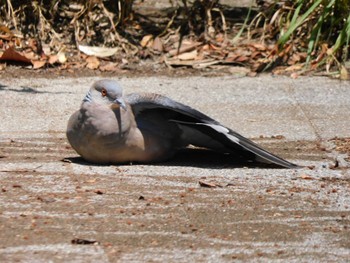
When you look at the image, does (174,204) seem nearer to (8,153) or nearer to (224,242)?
(224,242)

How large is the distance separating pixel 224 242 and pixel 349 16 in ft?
15.0

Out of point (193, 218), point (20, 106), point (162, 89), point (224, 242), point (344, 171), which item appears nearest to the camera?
point (224, 242)

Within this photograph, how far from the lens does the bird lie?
5.96 metres

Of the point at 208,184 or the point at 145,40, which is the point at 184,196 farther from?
the point at 145,40

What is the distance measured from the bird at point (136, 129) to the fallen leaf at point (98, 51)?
3.05 m

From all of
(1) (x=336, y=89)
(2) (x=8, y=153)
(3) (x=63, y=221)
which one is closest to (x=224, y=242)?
(3) (x=63, y=221)

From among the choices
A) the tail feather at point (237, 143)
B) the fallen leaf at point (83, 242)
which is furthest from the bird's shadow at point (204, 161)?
the fallen leaf at point (83, 242)

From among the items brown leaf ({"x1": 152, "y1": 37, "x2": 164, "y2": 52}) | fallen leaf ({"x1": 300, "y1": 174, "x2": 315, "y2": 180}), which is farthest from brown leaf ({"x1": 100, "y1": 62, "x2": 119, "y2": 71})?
fallen leaf ({"x1": 300, "y1": 174, "x2": 315, "y2": 180})

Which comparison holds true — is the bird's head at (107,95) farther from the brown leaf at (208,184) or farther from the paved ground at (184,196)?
the brown leaf at (208,184)

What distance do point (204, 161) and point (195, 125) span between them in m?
0.35

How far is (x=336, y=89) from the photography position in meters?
8.38

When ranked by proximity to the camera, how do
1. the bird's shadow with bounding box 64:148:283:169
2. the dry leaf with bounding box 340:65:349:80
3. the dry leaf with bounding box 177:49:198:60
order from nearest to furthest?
the bird's shadow with bounding box 64:148:283:169
the dry leaf with bounding box 340:65:349:80
the dry leaf with bounding box 177:49:198:60

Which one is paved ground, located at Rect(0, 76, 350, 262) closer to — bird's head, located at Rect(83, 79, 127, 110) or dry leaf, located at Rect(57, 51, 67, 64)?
bird's head, located at Rect(83, 79, 127, 110)

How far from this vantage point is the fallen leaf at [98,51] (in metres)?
9.21
